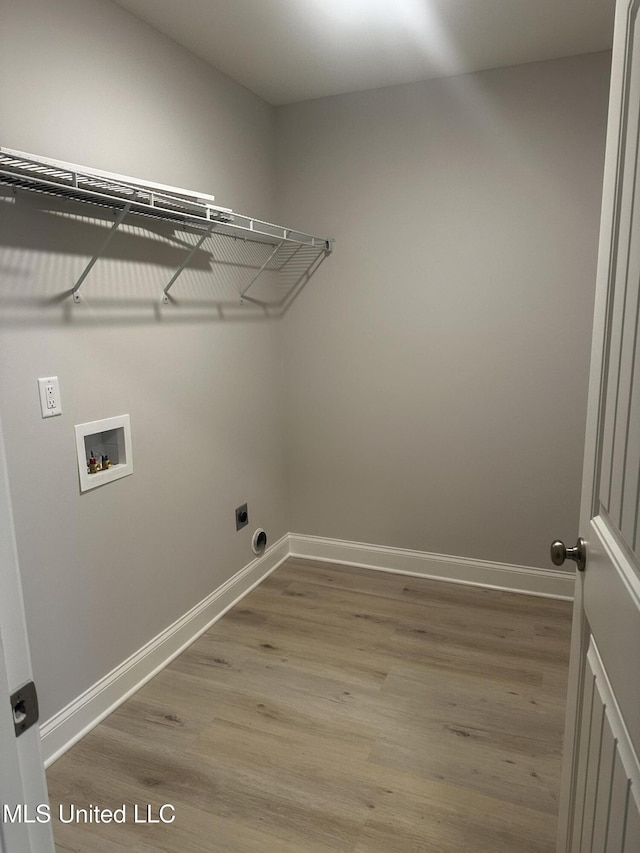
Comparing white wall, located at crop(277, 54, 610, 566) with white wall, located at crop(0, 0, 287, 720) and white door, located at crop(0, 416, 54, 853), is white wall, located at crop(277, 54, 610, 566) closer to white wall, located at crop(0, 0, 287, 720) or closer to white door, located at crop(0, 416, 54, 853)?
white wall, located at crop(0, 0, 287, 720)

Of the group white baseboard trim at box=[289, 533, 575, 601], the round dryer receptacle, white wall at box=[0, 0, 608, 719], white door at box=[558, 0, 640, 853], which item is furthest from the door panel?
the round dryer receptacle

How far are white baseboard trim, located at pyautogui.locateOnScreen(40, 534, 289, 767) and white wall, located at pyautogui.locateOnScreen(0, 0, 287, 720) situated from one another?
0.04m

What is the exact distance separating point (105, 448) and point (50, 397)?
0.36m

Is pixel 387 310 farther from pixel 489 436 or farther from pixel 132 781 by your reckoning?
pixel 132 781

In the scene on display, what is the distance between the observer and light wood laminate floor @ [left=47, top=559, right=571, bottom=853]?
5.40 ft

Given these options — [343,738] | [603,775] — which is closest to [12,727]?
[603,775]

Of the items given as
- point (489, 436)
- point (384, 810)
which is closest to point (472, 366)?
point (489, 436)

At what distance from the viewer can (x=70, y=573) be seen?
6.42 ft

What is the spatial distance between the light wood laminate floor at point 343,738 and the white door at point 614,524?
0.65m

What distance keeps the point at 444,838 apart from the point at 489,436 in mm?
1774

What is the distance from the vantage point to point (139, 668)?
2295 millimetres

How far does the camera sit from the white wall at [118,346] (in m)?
1.75

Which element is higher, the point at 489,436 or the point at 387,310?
the point at 387,310

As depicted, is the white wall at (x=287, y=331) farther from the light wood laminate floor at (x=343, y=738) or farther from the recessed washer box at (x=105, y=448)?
the light wood laminate floor at (x=343, y=738)
